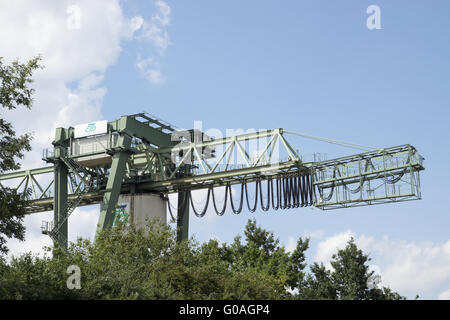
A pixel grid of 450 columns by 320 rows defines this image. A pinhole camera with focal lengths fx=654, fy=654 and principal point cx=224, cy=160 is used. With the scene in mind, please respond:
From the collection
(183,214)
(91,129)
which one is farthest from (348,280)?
(91,129)

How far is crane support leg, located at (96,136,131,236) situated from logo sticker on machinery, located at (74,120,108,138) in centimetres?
234

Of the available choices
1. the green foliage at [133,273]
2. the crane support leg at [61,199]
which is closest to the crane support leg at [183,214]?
the crane support leg at [61,199]

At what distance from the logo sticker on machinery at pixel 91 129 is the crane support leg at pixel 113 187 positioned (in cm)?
234

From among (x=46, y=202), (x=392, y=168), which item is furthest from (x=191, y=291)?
(x=46, y=202)

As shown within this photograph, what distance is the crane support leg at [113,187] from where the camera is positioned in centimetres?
5566

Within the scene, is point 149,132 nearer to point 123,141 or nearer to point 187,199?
point 123,141

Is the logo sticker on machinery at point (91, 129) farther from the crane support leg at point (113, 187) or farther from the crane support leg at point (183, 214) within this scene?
the crane support leg at point (183, 214)

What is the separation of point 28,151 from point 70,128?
29570 millimetres

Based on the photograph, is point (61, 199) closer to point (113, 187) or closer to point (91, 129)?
point (113, 187)

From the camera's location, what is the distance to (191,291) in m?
32.1

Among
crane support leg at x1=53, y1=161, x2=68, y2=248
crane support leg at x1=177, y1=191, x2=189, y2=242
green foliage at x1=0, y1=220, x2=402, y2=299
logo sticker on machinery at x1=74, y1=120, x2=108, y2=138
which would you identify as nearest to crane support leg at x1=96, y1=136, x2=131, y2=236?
logo sticker on machinery at x1=74, y1=120, x2=108, y2=138

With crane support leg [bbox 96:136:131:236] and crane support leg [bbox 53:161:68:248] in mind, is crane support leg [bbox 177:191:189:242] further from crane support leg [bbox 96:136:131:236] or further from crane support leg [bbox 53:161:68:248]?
crane support leg [bbox 53:161:68:248]
